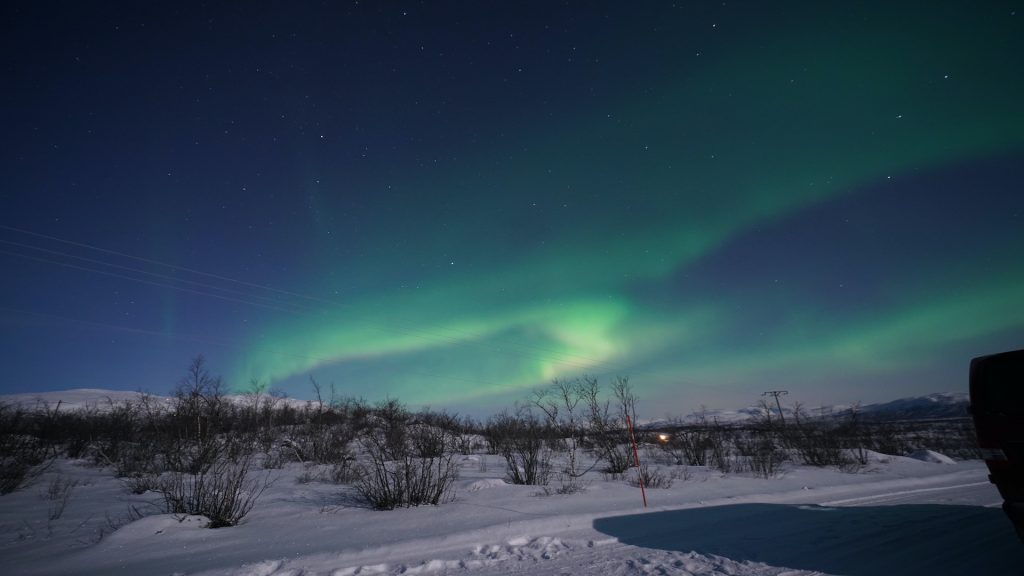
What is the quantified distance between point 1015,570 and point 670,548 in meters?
3.09

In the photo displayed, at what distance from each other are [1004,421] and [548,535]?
5.00m

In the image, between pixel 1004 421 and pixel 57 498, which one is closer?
pixel 1004 421

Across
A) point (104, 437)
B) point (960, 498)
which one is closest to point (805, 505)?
point (960, 498)

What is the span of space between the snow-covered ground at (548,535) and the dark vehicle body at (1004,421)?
0.88 metres

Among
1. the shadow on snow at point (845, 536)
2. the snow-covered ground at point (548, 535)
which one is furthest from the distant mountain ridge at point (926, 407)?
the shadow on snow at point (845, 536)

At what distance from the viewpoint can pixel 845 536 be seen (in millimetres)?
5195

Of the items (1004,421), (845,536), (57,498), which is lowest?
(845,536)

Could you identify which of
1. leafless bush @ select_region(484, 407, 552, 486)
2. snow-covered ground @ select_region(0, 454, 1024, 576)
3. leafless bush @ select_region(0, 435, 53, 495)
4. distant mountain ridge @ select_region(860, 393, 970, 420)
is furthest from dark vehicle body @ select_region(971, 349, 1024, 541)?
distant mountain ridge @ select_region(860, 393, 970, 420)

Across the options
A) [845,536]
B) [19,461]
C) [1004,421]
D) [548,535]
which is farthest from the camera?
[19,461]

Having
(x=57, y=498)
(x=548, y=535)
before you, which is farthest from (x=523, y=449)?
(x=57, y=498)

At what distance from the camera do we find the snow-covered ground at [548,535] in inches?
176

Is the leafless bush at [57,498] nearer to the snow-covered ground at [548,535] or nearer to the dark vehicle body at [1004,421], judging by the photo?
the snow-covered ground at [548,535]

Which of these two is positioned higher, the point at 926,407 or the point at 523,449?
the point at 523,449

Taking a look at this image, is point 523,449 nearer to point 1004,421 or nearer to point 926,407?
point 1004,421
